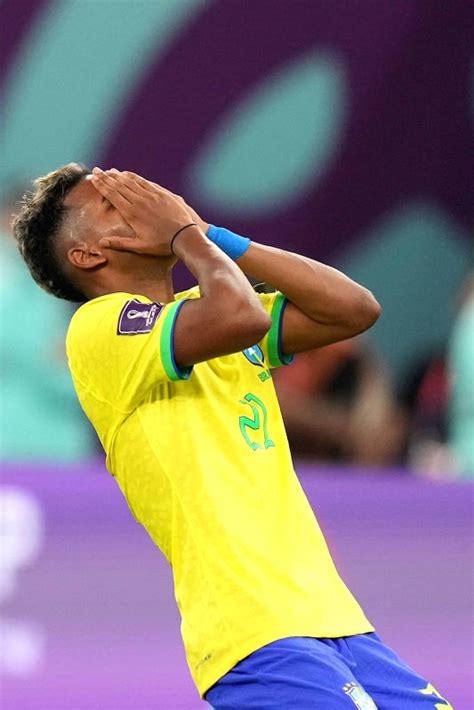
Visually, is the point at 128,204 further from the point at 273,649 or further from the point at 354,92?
the point at 354,92

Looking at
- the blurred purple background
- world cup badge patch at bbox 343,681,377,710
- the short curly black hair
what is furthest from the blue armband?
the blurred purple background

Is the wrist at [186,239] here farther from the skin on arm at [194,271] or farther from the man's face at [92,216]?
the man's face at [92,216]

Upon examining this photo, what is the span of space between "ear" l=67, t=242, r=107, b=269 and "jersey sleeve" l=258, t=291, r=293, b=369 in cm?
47

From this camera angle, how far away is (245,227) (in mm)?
9391

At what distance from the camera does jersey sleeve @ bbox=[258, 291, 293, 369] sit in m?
3.98

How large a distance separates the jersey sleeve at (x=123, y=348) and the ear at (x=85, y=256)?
131mm

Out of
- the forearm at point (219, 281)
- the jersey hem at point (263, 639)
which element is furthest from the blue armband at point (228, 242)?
the jersey hem at point (263, 639)

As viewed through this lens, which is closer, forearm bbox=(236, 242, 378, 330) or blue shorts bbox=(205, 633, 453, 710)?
blue shorts bbox=(205, 633, 453, 710)

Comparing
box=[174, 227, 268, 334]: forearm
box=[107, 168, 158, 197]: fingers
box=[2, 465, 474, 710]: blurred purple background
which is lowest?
box=[2, 465, 474, 710]: blurred purple background

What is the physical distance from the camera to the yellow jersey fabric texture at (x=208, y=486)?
349cm

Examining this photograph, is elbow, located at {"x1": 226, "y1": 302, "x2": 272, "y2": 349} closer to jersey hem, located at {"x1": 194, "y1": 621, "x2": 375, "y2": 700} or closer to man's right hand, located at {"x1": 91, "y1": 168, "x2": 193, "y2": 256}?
man's right hand, located at {"x1": 91, "y1": 168, "x2": 193, "y2": 256}

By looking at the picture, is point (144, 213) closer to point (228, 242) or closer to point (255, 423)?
point (228, 242)

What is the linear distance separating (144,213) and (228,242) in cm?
30

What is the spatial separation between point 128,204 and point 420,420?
182 inches
